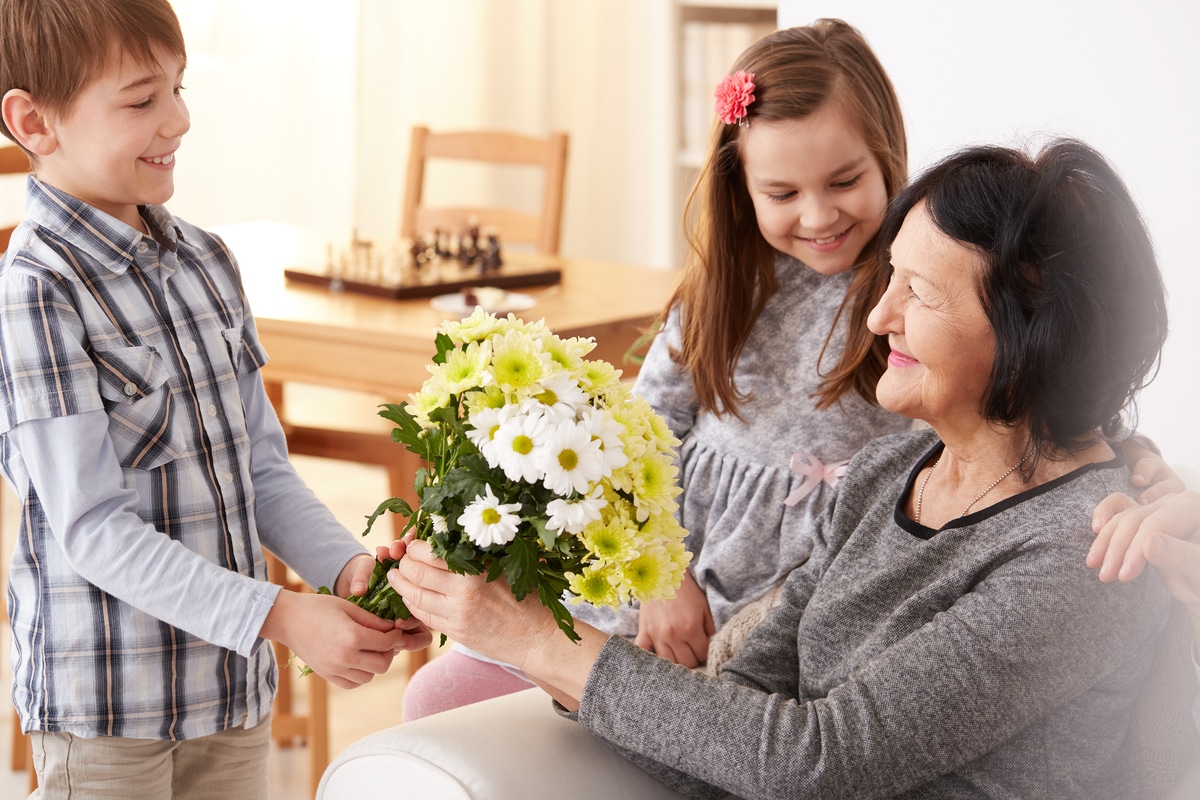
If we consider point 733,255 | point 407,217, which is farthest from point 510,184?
point 733,255

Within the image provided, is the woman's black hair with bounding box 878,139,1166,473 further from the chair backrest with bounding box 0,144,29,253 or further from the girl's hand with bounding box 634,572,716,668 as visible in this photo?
the chair backrest with bounding box 0,144,29,253

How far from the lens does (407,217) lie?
360cm

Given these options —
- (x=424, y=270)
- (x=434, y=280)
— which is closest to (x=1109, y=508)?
(x=434, y=280)

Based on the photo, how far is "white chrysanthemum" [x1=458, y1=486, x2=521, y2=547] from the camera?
111 cm

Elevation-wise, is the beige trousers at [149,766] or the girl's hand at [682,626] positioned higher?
the girl's hand at [682,626]

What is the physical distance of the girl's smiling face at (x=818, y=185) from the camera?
5.20 feet

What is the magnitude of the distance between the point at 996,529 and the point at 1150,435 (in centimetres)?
41

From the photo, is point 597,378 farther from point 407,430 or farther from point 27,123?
point 27,123

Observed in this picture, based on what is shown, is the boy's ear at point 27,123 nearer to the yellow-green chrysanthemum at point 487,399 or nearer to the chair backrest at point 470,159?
the yellow-green chrysanthemum at point 487,399

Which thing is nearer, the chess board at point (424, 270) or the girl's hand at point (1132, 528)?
the girl's hand at point (1132, 528)

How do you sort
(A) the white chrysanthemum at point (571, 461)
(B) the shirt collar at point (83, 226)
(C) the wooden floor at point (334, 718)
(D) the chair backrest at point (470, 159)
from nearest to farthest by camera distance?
(A) the white chrysanthemum at point (571, 461), (B) the shirt collar at point (83, 226), (C) the wooden floor at point (334, 718), (D) the chair backrest at point (470, 159)

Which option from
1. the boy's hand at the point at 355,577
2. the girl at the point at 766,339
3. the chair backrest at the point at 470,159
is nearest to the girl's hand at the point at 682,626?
the girl at the point at 766,339

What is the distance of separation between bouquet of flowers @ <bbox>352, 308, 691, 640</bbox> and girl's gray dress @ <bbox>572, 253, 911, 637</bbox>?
1.55 ft

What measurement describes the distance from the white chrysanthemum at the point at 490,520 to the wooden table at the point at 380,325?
1.10m
